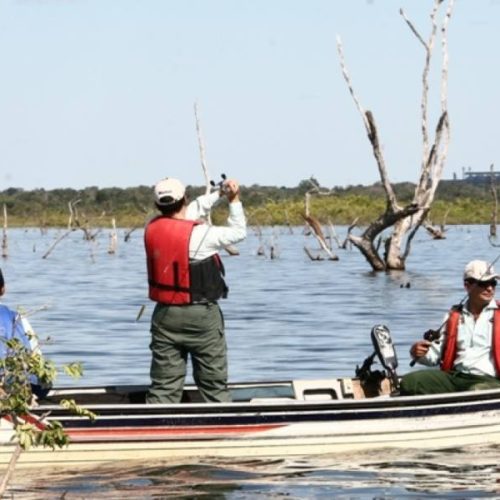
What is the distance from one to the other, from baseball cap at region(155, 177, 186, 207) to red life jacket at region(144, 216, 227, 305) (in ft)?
0.42

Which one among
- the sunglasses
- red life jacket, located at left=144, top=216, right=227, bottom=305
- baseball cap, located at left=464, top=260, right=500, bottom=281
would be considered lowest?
the sunglasses

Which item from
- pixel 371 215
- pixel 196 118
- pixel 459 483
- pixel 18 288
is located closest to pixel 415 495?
pixel 459 483

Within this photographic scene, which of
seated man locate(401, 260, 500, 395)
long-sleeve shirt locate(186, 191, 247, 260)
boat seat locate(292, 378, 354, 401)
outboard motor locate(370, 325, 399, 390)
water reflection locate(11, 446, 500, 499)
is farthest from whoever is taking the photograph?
boat seat locate(292, 378, 354, 401)

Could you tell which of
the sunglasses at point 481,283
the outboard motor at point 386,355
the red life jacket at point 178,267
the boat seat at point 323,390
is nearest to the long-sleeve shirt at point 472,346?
the sunglasses at point 481,283

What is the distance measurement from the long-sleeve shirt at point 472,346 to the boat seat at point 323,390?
3.28ft

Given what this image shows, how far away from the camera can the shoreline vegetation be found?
83062 millimetres

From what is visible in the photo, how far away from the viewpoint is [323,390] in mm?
12688

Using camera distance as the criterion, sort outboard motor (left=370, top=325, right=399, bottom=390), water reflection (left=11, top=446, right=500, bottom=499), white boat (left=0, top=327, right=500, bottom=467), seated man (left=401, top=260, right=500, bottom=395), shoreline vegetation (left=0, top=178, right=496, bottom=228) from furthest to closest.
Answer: shoreline vegetation (left=0, top=178, right=496, bottom=228)
outboard motor (left=370, top=325, right=399, bottom=390)
seated man (left=401, top=260, right=500, bottom=395)
white boat (left=0, top=327, right=500, bottom=467)
water reflection (left=11, top=446, right=500, bottom=499)

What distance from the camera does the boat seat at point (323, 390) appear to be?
498 inches

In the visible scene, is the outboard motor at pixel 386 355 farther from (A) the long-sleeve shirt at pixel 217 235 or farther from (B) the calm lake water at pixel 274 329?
(A) the long-sleeve shirt at pixel 217 235

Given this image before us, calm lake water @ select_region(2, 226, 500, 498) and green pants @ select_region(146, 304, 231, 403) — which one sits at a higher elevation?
green pants @ select_region(146, 304, 231, 403)

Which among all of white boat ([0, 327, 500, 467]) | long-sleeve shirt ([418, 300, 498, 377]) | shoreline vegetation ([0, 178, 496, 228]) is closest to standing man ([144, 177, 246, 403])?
white boat ([0, 327, 500, 467])

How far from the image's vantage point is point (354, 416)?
11.6 metres

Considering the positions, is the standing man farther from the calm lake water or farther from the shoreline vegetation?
the shoreline vegetation
